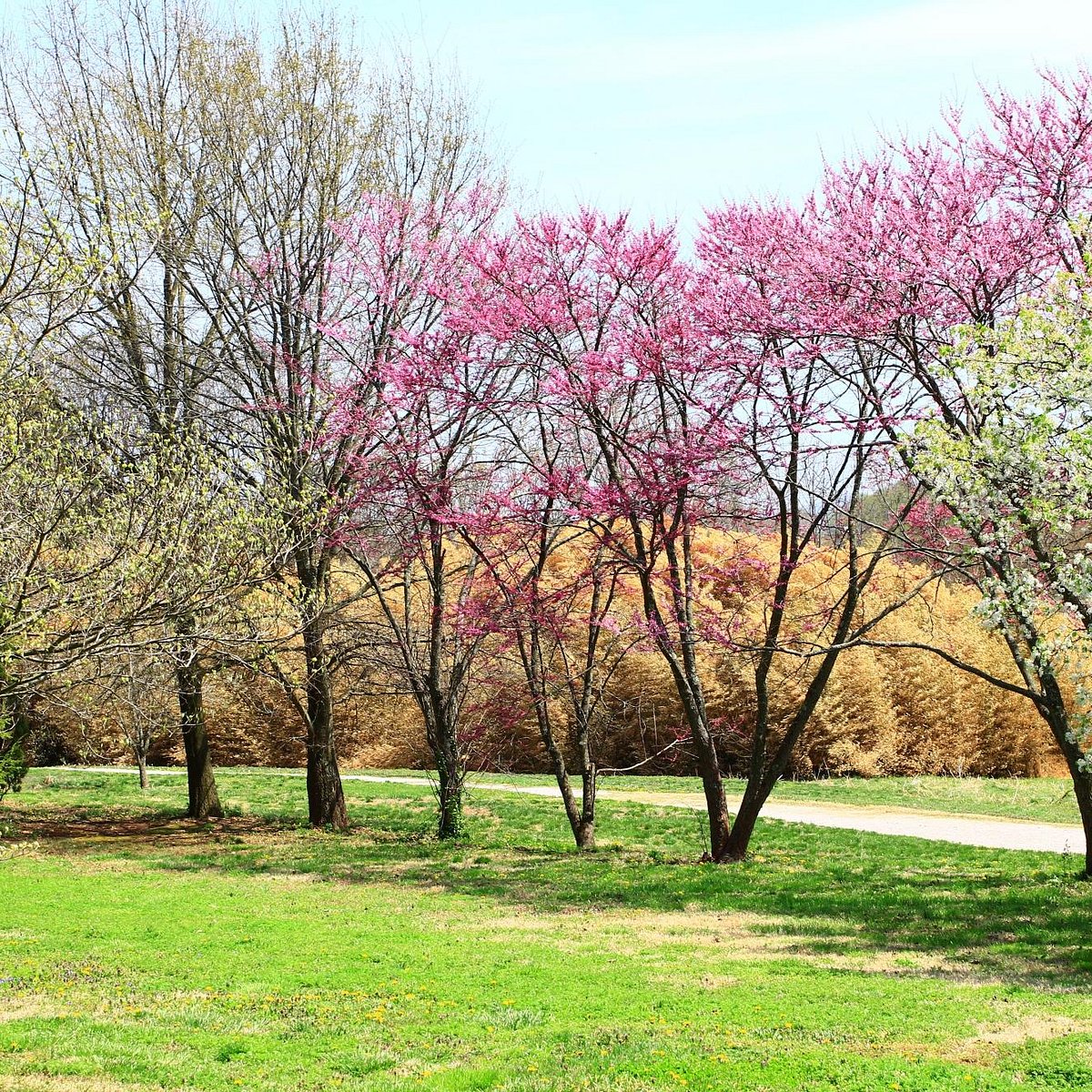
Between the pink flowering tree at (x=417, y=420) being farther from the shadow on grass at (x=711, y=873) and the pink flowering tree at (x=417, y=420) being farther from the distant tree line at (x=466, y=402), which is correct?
the shadow on grass at (x=711, y=873)

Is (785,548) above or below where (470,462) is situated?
below

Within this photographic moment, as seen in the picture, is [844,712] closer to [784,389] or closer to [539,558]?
[539,558]

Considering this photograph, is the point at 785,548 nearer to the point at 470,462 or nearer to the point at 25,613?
the point at 470,462

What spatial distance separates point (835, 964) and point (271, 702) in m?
21.0

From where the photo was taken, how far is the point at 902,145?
38.9ft

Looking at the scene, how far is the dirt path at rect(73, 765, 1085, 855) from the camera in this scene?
14.6m

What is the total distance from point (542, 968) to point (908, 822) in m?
11.6

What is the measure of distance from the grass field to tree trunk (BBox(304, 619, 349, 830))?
5.69 ft

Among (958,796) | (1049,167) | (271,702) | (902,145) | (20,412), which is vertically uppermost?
(902,145)

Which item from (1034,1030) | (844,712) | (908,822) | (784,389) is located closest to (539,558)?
(784,389)

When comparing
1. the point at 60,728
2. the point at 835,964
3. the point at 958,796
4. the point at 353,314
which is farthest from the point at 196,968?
the point at 60,728

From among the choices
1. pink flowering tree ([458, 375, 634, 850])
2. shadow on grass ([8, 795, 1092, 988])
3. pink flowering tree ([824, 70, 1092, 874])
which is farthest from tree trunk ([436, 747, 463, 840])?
pink flowering tree ([824, 70, 1092, 874])

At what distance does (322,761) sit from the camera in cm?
1602

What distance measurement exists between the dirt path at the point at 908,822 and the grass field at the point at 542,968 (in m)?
1.27
